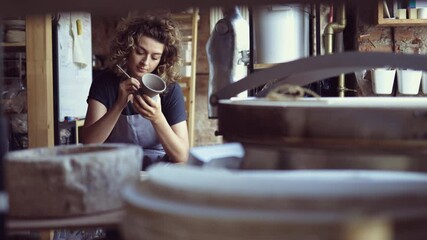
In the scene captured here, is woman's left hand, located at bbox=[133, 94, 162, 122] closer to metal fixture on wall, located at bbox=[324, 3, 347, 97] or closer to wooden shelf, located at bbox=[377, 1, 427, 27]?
metal fixture on wall, located at bbox=[324, 3, 347, 97]

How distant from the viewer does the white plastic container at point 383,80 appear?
3586 mm

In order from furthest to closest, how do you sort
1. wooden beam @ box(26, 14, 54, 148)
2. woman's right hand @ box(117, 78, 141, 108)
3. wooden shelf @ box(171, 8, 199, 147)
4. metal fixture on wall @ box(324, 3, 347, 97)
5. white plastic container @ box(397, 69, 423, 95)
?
wooden shelf @ box(171, 8, 199, 147), metal fixture on wall @ box(324, 3, 347, 97), white plastic container @ box(397, 69, 423, 95), wooden beam @ box(26, 14, 54, 148), woman's right hand @ box(117, 78, 141, 108)

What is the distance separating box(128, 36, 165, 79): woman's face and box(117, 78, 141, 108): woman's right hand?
30 centimetres

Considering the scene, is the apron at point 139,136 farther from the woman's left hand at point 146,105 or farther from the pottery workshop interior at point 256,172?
the pottery workshop interior at point 256,172

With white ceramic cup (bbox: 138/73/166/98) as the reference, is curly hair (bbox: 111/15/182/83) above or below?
above

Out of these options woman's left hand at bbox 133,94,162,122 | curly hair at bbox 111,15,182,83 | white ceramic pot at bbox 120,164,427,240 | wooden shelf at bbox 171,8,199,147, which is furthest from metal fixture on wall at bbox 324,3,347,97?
white ceramic pot at bbox 120,164,427,240

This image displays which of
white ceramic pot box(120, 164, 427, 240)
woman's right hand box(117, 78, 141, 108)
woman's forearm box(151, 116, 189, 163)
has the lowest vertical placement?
woman's forearm box(151, 116, 189, 163)

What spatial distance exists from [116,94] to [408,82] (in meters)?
2.02

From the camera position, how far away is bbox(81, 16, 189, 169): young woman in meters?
2.68

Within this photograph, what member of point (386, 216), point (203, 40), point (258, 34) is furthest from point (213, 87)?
point (203, 40)

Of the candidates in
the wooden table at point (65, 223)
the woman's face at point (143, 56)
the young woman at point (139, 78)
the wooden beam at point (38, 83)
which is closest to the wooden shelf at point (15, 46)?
the wooden beam at point (38, 83)

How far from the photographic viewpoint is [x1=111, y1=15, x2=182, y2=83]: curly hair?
272 centimetres

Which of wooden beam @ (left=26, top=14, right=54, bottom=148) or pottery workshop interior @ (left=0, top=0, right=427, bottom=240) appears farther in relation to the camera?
wooden beam @ (left=26, top=14, right=54, bottom=148)

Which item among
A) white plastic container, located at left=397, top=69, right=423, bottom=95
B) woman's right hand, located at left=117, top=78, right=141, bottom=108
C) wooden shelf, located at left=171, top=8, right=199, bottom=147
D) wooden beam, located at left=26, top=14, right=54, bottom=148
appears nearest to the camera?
woman's right hand, located at left=117, top=78, right=141, bottom=108
